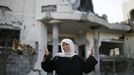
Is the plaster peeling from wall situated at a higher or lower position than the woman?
higher

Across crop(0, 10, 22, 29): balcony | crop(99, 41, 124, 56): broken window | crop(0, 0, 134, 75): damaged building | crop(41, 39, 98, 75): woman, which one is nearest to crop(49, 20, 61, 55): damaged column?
crop(0, 0, 134, 75): damaged building

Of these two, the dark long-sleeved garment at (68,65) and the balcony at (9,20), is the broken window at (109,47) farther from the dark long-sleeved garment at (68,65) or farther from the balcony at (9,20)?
the dark long-sleeved garment at (68,65)

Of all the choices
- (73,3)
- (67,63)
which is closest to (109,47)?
(73,3)

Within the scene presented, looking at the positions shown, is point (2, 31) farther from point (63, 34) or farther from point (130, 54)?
point (130, 54)

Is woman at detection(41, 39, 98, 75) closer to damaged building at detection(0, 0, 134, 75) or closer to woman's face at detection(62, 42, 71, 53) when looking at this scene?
woman's face at detection(62, 42, 71, 53)

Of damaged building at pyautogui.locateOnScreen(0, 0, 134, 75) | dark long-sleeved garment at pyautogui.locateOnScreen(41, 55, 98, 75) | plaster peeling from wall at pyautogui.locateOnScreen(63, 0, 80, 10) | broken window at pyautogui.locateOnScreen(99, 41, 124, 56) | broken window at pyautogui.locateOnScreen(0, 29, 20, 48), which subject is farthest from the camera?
broken window at pyautogui.locateOnScreen(99, 41, 124, 56)

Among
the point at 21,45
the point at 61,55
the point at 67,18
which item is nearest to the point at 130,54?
the point at 67,18

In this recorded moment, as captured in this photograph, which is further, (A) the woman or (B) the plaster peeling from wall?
(B) the plaster peeling from wall

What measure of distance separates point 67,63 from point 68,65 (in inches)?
1.7

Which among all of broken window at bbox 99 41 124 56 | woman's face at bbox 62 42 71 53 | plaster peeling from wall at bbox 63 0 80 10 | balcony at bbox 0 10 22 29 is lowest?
broken window at bbox 99 41 124 56

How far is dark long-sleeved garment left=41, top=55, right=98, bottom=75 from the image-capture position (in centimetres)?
529

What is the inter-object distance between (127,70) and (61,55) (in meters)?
15.6

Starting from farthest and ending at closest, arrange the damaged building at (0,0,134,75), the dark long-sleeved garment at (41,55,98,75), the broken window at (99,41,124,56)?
the broken window at (99,41,124,56), the damaged building at (0,0,134,75), the dark long-sleeved garment at (41,55,98,75)

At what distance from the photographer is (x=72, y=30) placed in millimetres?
19125
